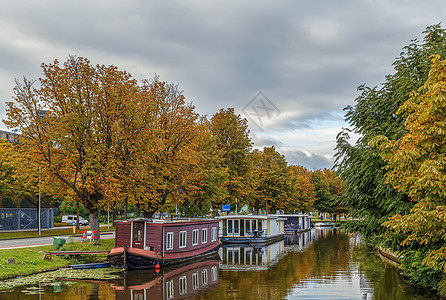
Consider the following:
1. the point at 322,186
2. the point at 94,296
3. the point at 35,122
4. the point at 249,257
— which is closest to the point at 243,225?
the point at 249,257

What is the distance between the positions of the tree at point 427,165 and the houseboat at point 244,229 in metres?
36.7

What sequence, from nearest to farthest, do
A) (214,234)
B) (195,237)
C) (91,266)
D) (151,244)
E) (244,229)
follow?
(91,266), (151,244), (195,237), (214,234), (244,229)

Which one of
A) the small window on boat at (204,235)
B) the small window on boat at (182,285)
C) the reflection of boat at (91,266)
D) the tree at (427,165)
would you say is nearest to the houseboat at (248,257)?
the small window on boat at (204,235)

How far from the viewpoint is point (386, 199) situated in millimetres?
24297

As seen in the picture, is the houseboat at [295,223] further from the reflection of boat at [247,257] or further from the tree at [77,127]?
the tree at [77,127]

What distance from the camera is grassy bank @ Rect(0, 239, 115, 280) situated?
26203mm

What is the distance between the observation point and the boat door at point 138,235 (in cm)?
3272

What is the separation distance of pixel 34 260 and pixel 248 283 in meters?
14.9

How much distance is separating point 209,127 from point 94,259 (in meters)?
35.8

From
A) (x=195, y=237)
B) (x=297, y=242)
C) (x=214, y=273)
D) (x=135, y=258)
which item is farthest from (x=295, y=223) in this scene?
(x=135, y=258)

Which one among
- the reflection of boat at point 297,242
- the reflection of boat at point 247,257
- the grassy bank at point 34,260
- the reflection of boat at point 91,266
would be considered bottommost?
the reflection of boat at point 297,242

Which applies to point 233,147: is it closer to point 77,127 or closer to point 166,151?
point 166,151

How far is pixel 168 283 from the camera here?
26.7 metres

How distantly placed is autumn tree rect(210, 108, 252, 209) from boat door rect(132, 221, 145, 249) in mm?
31129
